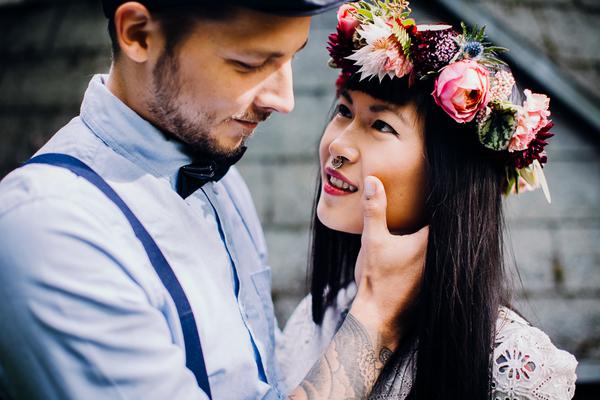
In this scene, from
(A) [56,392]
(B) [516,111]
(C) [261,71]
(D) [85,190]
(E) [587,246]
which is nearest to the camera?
(A) [56,392]

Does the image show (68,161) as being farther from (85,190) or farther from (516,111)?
(516,111)

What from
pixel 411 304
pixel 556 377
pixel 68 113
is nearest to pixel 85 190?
pixel 411 304

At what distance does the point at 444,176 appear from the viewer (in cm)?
203

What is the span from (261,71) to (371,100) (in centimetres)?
50

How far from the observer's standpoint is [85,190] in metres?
1.50

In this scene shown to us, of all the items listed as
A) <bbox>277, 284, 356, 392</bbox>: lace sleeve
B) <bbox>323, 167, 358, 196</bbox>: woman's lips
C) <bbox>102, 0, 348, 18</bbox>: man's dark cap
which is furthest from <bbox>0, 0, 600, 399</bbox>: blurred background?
<bbox>102, 0, 348, 18</bbox>: man's dark cap

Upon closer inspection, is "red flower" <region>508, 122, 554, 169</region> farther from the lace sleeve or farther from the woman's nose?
the lace sleeve

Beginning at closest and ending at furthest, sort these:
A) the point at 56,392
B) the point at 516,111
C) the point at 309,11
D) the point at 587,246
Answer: the point at 56,392, the point at 309,11, the point at 516,111, the point at 587,246

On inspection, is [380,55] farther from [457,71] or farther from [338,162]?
[338,162]

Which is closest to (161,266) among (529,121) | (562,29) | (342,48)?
(342,48)

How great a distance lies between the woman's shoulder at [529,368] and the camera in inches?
73.5

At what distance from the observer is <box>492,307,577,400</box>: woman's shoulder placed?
1.87 metres

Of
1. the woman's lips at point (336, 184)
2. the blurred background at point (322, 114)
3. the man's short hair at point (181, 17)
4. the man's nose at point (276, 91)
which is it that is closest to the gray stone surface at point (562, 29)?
the blurred background at point (322, 114)

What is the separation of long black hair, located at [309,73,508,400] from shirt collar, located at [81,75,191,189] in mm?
800
